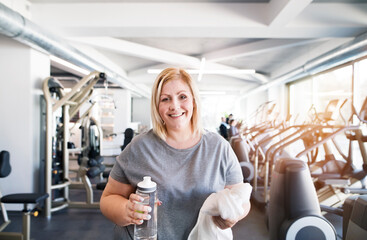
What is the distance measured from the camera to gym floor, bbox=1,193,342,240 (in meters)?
2.69

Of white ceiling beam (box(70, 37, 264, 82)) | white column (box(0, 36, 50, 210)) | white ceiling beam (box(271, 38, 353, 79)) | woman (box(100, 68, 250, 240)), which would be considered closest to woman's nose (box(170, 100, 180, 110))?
woman (box(100, 68, 250, 240))

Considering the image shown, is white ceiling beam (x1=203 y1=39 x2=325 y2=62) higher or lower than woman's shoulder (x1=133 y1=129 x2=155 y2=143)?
higher

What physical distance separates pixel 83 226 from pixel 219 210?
107 inches

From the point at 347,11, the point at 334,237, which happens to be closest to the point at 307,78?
the point at 347,11

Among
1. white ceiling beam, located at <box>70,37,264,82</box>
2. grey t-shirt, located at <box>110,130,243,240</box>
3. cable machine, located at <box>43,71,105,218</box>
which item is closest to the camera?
grey t-shirt, located at <box>110,130,243,240</box>

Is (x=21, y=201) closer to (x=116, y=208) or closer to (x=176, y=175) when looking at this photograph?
(x=116, y=208)

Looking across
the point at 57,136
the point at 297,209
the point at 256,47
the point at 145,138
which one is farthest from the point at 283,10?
the point at 57,136

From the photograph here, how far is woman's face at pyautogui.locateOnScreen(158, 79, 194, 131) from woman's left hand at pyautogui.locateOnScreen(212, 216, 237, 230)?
37 cm

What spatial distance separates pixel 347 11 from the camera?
3.31 meters

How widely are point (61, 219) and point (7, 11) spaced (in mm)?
2469

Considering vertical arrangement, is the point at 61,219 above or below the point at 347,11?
below

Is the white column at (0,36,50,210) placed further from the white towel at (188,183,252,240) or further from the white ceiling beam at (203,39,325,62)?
the white ceiling beam at (203,39,325,62)

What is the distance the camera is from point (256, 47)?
17.1 feet

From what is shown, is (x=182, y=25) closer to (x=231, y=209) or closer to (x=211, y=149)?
(x=211, y=149)
